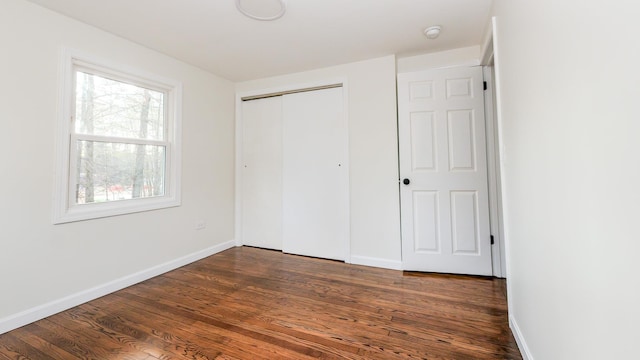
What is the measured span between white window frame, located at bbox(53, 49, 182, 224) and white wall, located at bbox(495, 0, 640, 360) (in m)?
3.06

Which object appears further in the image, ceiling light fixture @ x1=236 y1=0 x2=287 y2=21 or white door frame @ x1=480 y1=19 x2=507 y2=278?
white door frame @ x1=480 y1=19 x2=507 y2=278

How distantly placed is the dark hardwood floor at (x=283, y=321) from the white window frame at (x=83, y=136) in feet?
2.46

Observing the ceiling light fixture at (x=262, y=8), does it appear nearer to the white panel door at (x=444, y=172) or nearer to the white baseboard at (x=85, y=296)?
the white panel door at (x=444, y=172)

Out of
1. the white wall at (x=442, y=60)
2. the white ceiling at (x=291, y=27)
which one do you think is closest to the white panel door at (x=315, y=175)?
the white ceiling at (x=291, y=27)

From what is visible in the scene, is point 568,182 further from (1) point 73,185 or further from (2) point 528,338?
(1) point 73,185

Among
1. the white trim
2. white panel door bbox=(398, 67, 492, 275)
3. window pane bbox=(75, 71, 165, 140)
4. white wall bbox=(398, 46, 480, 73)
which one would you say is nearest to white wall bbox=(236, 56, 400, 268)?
white panel door bbox=(398, 67, 492, 275)

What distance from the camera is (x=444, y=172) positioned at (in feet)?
8.54

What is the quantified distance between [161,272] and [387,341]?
2359 millimetres

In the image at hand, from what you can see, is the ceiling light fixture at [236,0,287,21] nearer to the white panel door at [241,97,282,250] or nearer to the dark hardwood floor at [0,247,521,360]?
the white panel door at [241,97,282,250]

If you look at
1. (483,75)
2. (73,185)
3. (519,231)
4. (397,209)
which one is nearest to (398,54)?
(483,75)

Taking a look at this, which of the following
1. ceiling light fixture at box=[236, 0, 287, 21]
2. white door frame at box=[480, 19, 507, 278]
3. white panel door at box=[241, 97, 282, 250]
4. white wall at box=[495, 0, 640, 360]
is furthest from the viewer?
white panel door at box=[241, 97, 282, 250]

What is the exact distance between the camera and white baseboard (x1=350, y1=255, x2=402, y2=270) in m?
2.75

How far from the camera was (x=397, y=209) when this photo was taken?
2.76 metres

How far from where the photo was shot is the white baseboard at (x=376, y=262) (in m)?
2.75
